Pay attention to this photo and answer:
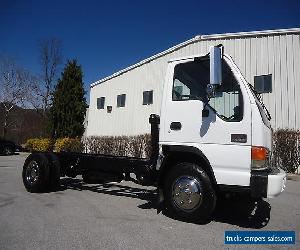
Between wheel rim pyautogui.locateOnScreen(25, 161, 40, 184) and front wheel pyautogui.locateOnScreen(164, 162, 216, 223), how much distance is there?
12.7 feet

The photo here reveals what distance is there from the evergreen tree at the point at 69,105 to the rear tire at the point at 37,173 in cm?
1812

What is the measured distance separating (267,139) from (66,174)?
5.11 m

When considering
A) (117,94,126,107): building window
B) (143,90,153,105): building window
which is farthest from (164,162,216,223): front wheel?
(117,94,126,107): building window

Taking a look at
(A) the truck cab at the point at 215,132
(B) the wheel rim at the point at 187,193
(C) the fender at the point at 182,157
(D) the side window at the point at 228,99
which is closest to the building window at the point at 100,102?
(A) the truck cab at the point at 215,132

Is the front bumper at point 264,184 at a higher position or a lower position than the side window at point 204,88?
lower

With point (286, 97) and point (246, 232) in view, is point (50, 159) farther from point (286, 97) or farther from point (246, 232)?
point (286, 97)

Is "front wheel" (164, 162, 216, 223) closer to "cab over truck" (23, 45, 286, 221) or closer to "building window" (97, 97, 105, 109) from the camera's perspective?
"cab over truck" (23, 45, 286, 221)

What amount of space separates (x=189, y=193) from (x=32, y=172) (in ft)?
15.2

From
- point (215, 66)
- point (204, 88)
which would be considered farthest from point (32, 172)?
point (215, 66)

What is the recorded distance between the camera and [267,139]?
→ 5.40m

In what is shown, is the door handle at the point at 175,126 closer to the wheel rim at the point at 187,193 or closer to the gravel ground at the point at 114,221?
the wheel rim at the point at 187,193

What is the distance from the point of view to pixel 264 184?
4.79 meters

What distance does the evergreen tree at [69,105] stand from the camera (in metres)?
26.6

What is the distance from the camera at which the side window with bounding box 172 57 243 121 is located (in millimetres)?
5277
